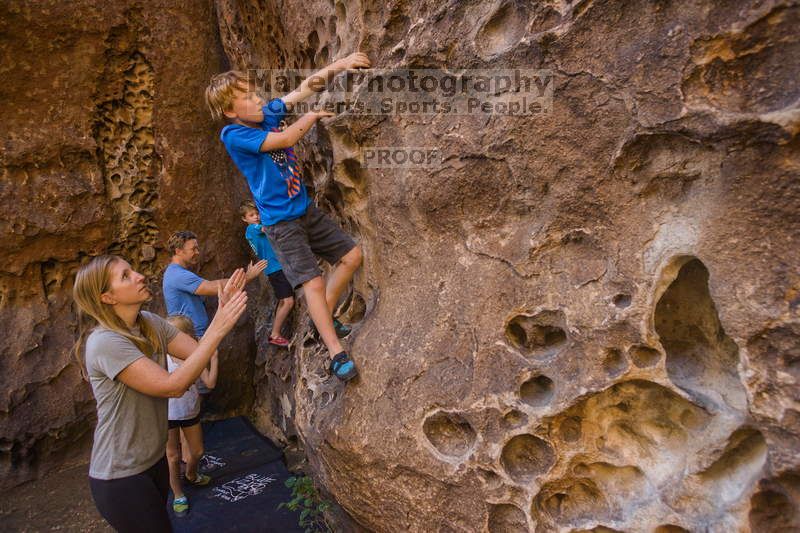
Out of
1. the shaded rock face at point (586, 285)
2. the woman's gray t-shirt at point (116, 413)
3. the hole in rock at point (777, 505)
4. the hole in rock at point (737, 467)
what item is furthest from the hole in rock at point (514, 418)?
the woman's gray t-shirt at point (116, 413)

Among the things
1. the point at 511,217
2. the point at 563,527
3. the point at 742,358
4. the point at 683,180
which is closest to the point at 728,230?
the point at 683,180

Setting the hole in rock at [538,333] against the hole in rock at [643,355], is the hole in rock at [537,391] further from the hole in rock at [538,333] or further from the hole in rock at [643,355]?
the hole in rock at [643,355]

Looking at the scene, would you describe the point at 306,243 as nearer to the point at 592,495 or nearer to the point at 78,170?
the point at 592,495

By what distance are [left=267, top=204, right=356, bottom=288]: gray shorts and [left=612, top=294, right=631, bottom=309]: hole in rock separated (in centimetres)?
125

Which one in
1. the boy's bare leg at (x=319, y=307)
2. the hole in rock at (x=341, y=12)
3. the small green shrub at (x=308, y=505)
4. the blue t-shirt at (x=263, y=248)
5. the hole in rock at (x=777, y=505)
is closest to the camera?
the hole in rock at (x=777, y=505)

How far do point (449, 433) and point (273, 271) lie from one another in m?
2.09

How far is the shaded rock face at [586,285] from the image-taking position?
144 cm

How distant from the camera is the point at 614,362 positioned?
168cm

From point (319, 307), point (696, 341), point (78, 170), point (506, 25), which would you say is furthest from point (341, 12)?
point (78, 170)

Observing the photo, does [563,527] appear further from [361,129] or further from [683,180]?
[361,129]

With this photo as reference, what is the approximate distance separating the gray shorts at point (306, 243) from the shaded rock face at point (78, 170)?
85.8 inches

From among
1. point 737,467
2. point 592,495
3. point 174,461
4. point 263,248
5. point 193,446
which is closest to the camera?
point 737,467

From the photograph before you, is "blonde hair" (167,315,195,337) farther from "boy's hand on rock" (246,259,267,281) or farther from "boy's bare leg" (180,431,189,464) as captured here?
"boy's bare leg" (180,431,189,464)

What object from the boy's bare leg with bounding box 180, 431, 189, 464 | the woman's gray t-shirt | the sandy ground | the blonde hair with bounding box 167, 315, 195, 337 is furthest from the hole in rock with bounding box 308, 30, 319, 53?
the sandy ground
